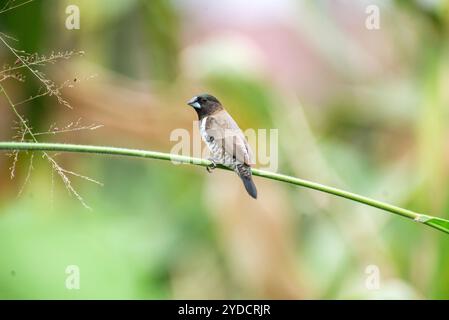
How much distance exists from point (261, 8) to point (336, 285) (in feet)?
3.67

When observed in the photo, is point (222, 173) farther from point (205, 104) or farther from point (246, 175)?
point (246, 175)

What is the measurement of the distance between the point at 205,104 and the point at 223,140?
0.10 m

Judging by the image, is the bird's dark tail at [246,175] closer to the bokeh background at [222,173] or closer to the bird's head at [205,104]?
the bird's head at [205,104]

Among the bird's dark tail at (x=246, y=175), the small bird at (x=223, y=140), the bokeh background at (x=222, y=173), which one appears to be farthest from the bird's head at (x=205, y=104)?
the bokeh background at (x=222, y=173)

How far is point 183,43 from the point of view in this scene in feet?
7.48

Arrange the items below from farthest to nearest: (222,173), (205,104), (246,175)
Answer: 1. (222,173)
2. (205,104)
3. (246,175)

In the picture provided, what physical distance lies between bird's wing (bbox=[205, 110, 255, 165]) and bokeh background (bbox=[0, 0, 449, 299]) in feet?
2.36

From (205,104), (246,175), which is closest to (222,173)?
(205,104)

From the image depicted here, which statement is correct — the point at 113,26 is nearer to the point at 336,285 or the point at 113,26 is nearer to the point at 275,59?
the point at 275,59

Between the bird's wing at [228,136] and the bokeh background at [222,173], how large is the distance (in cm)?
72

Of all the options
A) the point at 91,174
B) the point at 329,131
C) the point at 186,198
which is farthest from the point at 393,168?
the point at 91,174

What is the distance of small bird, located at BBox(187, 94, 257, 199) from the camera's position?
35.6 inches

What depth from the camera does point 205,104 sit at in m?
1.03
